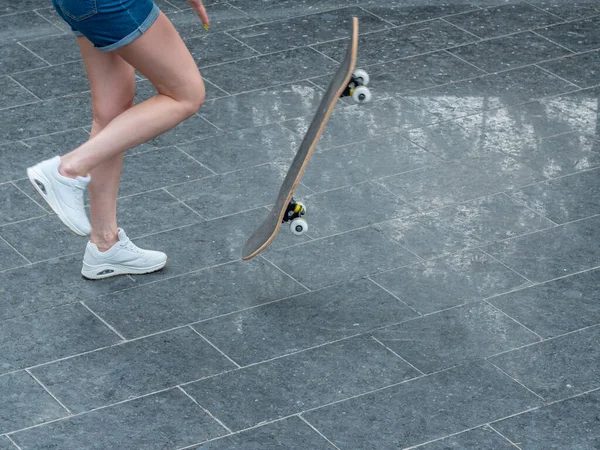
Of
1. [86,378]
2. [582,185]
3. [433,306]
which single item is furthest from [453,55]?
[86,378]

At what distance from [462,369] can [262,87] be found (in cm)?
264

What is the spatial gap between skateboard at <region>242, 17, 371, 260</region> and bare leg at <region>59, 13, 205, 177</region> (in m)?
0.45

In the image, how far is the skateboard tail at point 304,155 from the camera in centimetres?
444

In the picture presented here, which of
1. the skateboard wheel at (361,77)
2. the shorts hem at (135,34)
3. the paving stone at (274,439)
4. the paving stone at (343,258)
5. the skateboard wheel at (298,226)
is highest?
the shorts hem at (135,34)

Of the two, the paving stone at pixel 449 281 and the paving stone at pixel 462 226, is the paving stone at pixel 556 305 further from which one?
the paving stone at pixel 462 226

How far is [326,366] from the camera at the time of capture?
4098 millimetres

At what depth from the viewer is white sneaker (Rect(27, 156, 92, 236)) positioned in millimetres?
4184

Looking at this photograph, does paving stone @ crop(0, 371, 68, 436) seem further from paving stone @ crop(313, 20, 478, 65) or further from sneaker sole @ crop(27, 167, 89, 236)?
paving stone @ crop(313, 20, 478, 65)

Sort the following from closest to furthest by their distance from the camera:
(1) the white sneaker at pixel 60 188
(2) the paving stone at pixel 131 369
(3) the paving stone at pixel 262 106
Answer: (2) the paving stone at pixel 131 369 < (1) the white sneaker at pixel 60 188 < (3) the paving stone at pixel 262 106

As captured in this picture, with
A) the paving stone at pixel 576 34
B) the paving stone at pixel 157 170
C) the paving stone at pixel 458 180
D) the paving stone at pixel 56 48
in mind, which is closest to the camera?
the paving stone at pixel 458 180

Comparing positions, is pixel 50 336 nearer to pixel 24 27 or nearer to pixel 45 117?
pixel 45 117

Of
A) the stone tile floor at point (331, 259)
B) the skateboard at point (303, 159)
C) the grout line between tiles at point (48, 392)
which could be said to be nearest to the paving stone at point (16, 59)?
the stone tile floor at point (331, 259)

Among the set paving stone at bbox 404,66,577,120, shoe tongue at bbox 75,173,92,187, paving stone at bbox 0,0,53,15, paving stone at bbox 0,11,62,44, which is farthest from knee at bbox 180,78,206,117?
paving stone at bbox 0,0,53,15

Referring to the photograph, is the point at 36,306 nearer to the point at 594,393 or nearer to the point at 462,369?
the point at 462,369
